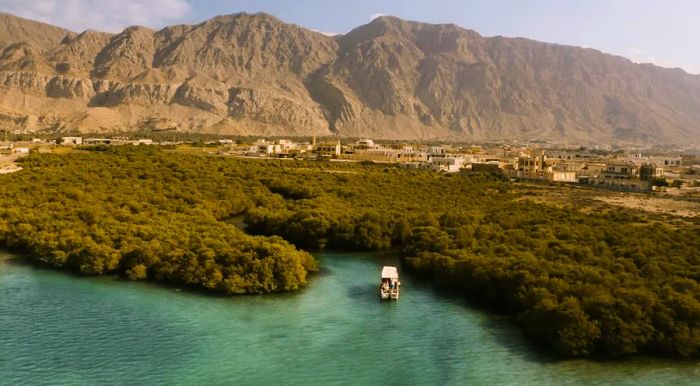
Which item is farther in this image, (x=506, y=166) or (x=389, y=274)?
(x=506, y=166)

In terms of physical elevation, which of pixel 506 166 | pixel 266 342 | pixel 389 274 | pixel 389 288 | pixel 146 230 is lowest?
pixel 266 342

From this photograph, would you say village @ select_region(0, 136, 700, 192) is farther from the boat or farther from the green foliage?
the boat

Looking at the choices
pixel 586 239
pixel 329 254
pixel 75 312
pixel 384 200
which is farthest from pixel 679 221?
pixel 75 312

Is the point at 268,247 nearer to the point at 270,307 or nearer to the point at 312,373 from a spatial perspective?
the point at 270,307

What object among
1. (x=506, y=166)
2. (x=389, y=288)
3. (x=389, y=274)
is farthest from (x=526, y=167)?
(x=389, y=288)

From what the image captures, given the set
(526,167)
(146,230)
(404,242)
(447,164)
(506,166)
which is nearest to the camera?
(146,230)

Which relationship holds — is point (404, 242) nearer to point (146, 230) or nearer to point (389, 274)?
point (389, 274)

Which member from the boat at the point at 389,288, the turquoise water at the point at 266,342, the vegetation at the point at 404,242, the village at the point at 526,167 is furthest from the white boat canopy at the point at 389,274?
the village at the point at 526,167
